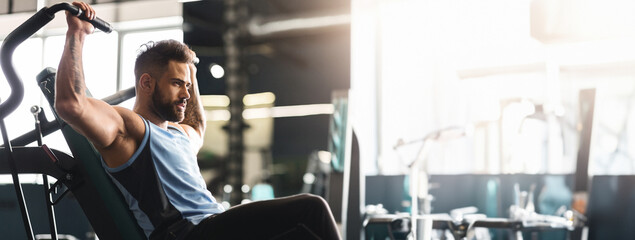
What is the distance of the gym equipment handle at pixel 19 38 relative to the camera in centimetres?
148

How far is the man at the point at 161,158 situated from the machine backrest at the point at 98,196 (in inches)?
1.1

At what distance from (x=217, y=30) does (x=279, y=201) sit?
5.49 metres

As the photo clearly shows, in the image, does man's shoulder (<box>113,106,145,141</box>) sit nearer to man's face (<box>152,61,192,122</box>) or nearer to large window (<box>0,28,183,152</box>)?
man's face (<box>152,61,192,122</box>)

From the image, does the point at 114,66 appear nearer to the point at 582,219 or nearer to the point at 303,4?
the point at 303,4

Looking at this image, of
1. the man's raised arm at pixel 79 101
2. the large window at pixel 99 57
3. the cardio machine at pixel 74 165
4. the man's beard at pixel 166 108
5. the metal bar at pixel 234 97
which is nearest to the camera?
the man's raised arm at pixel 79 101

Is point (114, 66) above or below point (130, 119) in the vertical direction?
above

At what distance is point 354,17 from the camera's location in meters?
5.82

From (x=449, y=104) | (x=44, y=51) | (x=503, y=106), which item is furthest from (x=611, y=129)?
(x=44, y=51)

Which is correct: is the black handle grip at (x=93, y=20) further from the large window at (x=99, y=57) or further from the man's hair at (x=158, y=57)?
the large window at (x=99, y=57)

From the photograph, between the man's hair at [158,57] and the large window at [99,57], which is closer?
the man's hair at [158,57]

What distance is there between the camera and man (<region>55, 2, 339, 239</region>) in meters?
1.40

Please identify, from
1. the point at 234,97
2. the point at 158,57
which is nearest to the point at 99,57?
the point at 234,97

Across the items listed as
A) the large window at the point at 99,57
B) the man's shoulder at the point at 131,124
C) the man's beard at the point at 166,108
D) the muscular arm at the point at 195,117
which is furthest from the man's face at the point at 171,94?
the large window at the point at 99,57

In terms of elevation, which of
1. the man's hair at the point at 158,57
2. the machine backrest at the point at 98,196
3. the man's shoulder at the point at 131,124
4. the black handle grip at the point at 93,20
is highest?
the black handle grip at the point at 93,20
